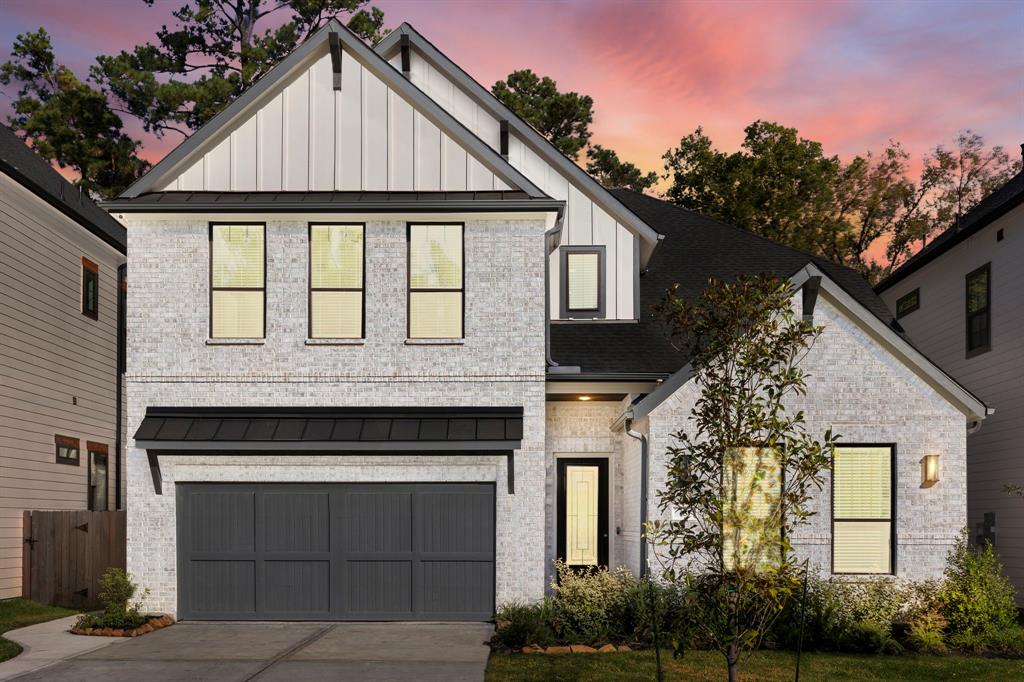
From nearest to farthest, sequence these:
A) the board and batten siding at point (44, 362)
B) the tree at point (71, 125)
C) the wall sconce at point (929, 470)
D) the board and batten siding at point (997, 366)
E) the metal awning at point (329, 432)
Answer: the wall sconce at point (929, 470) → the metal awning at point (329, 432) → the board and batten siding at point (997, 366) → the board and batten siding at point (44, 362) → the tree at point (71, 125)

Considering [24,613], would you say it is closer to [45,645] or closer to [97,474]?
[45,645]

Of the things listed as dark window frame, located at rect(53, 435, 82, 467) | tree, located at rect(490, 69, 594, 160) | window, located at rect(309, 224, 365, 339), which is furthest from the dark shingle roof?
tree, located at rect(490, 69, 594, 160)

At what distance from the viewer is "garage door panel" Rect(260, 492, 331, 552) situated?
16891mm

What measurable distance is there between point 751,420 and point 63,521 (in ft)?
50.8

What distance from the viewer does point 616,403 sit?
19125 mm

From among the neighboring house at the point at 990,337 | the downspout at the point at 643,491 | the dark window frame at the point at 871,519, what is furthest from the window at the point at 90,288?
the neighboring house at the point at 990,337

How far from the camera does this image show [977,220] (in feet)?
68.5

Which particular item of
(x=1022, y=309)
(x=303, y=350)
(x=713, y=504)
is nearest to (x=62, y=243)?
(x=303, y=350)

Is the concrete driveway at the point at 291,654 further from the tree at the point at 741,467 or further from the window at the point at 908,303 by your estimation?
the window at the point at 908,303

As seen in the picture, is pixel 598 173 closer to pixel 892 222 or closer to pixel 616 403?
→ pixel 892 222

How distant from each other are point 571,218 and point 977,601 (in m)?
9.86

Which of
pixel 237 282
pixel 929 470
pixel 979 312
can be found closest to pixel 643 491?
pixel 929 470

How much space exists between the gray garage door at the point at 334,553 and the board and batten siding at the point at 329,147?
15.8 ft

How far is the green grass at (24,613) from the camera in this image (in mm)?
17391
